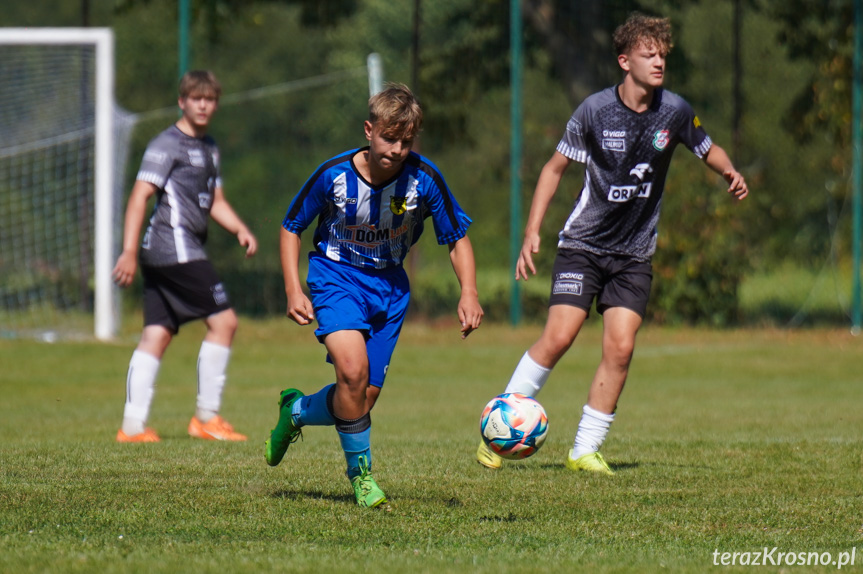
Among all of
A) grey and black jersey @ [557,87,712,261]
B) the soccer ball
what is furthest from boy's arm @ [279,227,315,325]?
grey and black jersey @ [557,87,712,261]

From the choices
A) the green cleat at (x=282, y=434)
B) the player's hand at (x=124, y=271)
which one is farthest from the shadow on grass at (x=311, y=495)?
the player's hand at (x=124, y=271)

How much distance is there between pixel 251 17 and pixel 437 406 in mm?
9039

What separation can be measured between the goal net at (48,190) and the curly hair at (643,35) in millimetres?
9271

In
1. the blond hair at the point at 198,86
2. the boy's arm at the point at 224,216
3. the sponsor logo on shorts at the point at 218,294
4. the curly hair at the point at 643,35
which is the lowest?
the sponsor logo on shorts at the point at 218,294

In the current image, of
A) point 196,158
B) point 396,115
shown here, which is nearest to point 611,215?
point 396,115

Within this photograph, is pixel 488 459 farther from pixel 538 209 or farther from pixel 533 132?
pixel 533 132

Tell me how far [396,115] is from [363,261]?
71 cm

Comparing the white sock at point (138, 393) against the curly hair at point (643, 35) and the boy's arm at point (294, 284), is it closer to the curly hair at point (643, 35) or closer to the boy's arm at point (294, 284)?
the boy's arm at point (294, 284)

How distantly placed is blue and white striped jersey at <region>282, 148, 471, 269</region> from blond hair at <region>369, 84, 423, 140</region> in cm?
29

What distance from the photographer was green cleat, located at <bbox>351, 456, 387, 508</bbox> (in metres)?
4.75

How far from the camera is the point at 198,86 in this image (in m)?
7.25

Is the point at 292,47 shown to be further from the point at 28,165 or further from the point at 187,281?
the point at 187,281

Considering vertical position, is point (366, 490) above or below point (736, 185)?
below

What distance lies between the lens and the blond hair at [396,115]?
15.4ft
